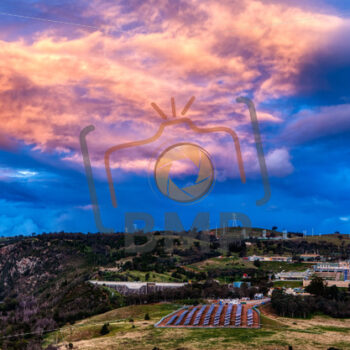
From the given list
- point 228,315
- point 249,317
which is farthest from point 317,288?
point 228,315

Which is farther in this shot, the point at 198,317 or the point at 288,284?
the point at 288,284

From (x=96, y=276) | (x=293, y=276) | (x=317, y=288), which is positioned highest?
(x=96, y=276)

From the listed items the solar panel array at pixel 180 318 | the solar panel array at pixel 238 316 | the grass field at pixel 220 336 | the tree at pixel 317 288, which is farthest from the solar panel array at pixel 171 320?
the tree at pixel 317 288

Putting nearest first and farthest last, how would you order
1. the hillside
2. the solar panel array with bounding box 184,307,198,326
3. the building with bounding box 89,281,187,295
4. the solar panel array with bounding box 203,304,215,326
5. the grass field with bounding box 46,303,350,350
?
1. the grass field with bounding box 46,303,350,350
2. the solar panel array with bounding box 203,304,215,326
3. the solar panel array with bounding box 184,307,198,326
4. the hillside
5. the building with bounding box 89,281,187,295

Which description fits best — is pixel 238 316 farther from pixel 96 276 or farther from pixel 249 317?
pixel 96 276

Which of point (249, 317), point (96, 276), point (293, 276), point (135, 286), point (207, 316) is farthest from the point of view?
point (96, 276)

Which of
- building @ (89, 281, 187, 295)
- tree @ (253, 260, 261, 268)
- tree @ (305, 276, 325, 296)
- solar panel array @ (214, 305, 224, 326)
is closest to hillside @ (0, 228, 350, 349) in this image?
tree @ (253, 260, 261, 268)

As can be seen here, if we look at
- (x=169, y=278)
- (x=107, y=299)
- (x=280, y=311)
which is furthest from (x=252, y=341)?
(x=169, y=278)

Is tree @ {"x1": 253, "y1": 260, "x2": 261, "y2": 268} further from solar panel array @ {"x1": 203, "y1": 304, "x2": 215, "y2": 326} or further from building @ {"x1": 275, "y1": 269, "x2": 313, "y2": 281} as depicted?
solar panel array @ {"x1": 203, "y1": 304, "x2": 215, "y2": 326}
